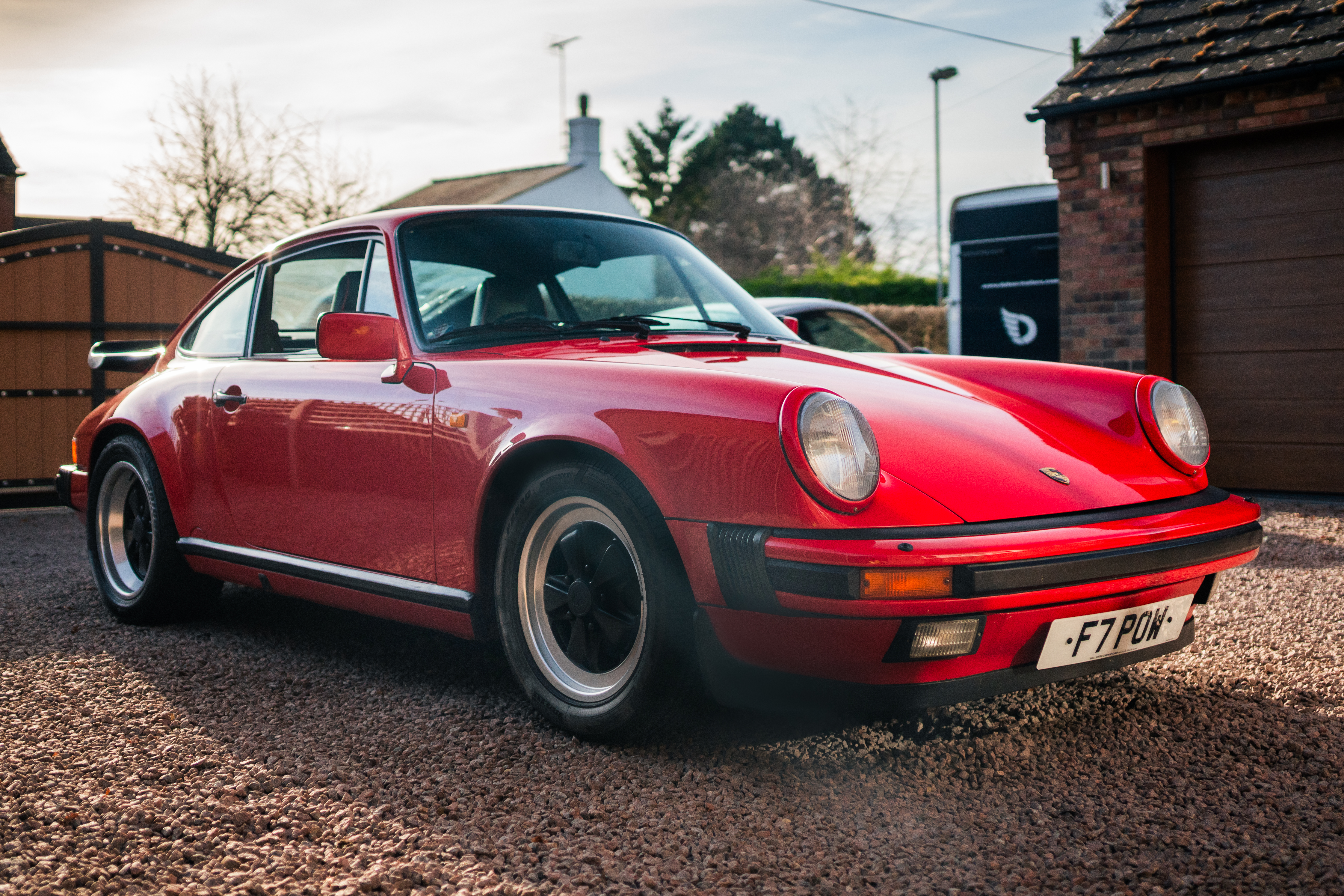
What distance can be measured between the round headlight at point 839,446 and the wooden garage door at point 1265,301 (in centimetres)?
588

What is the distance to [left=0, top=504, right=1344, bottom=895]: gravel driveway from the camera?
6.82ft

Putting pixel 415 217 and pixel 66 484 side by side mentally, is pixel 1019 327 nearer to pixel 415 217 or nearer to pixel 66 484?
pixel 415 217

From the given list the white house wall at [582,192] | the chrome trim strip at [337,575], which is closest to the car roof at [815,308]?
the chrome trim strip at [337,575]

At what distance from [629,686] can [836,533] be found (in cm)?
68

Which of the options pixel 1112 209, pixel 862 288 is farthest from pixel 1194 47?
pixel 862 288

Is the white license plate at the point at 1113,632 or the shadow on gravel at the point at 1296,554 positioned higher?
the white license plate at the point at 1113,632

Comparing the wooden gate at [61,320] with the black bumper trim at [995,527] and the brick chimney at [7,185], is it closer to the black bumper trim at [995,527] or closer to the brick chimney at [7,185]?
the black bumper trim at [995,527]

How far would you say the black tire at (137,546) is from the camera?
4098 mm

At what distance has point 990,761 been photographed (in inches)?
103

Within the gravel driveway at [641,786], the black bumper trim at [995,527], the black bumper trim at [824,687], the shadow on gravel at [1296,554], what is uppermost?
the black bumper trim at [995,527]

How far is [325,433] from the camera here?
3.38 meters

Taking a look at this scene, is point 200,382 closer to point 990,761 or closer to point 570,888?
point 570,888

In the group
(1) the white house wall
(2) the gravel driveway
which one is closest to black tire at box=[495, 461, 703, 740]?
(2) the gravel driveway

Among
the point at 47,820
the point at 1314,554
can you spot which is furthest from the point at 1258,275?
the point at 47,820
